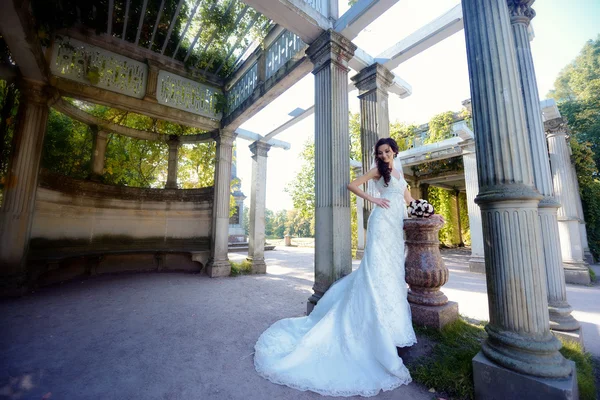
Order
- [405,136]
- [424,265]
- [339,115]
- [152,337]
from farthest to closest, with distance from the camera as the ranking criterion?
[405,136] < [339,115] < [152,337] < [424,265]

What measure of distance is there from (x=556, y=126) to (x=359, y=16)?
748 centimetres

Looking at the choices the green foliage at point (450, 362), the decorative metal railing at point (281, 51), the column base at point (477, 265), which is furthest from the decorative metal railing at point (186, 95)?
the column base at point (477, 265)

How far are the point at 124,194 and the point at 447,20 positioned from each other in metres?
8.62

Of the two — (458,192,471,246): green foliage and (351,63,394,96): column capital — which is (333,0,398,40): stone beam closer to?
(351,63,394,96): column capital

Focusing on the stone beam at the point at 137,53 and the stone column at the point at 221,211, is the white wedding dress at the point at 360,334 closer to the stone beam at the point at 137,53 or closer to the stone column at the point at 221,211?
the stone column at the point at 221,211

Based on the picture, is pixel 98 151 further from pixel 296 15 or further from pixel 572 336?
pixel 572 336

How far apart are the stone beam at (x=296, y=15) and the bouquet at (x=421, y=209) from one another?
2869 mm

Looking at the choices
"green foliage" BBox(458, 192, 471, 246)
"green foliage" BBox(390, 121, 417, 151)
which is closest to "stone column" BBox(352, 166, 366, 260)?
"green foliage" BBox(390, 121, 417, 151)

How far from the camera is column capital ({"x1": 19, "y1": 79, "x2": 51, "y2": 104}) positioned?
15.4 feet

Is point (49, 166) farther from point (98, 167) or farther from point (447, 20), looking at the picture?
point (447, 20)

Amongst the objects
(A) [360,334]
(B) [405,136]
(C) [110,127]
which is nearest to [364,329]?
(A) [360,334]

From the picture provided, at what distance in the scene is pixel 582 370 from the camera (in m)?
1.94

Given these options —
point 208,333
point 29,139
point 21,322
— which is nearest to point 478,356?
point 208,333

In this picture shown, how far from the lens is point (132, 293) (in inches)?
193
